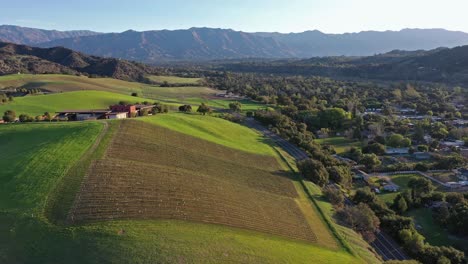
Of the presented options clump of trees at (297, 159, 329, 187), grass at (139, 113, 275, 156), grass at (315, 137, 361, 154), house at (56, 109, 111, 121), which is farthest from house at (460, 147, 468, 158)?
house at (56, 109, 111, 121)

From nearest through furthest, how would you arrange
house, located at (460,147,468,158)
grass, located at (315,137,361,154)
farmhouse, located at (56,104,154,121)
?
farmhouse, located at (56,104,154,121)
house, located at (460,147,468,158)
grass, located at (315,137,361,154)

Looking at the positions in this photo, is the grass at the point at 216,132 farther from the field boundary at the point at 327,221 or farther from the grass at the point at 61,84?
the grass at the point at 61,84

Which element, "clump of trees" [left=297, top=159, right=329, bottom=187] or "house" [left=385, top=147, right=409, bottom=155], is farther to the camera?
"house" [left=385, top=147, right=409, bottom=155]

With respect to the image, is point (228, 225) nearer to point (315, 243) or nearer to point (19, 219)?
point (315, 243)

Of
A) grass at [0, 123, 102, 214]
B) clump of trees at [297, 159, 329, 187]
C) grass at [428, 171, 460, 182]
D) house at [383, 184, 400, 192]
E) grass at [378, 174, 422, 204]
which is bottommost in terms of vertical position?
grass at [378, 174, 422, 204]

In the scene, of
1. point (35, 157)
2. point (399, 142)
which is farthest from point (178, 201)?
point (399, 142)

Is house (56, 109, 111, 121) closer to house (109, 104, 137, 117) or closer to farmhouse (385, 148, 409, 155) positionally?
house (109, 104, 137, 117)

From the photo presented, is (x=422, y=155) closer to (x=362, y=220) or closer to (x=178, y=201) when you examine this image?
(x=362, y=220)
